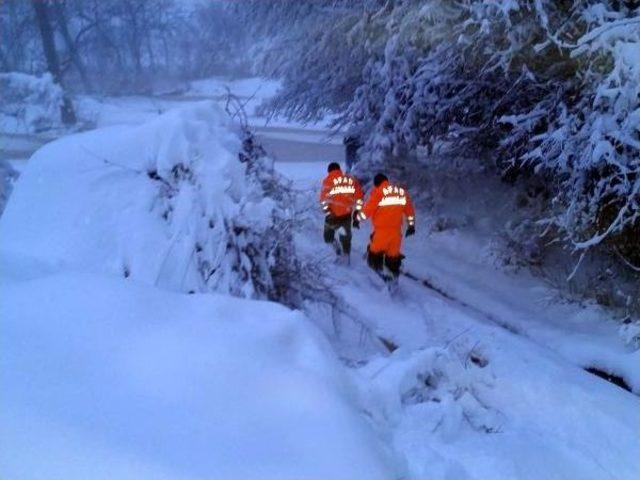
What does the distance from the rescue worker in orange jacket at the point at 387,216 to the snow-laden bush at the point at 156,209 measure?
2560 millimetres

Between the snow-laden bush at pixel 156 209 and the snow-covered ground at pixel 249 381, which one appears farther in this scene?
the snow-laden bush at pixel 156 209

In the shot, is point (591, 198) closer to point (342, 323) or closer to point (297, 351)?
point (342, 323)

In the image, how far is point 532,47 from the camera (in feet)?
26.7

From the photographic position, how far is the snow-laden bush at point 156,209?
5.05 m

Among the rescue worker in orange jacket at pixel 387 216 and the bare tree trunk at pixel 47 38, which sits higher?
the bare tree trunk at pixel 47 38

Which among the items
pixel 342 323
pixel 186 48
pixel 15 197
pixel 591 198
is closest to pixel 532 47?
pixel 591 198

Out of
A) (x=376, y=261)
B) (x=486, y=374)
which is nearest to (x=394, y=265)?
(x=376, y=261)

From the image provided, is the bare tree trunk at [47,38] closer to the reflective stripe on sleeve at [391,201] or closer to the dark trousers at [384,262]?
the dark trousers at [384,262]

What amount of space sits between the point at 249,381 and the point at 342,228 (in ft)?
23.9

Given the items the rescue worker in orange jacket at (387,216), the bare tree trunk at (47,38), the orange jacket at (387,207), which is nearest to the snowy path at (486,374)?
the rescue worker in orange jacket at (387,216)

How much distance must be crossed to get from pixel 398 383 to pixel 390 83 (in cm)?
791

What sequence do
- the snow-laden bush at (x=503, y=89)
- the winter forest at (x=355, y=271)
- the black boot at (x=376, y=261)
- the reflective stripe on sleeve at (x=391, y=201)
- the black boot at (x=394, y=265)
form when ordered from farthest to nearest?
the black boot at (x=376, y=261), the black boot at (x=394, y=265), the reflective stripe on sleeve at (x=391, y=201), the snow-laden bush at (x=503, y=89), the winter forest at (x=355, y=271)

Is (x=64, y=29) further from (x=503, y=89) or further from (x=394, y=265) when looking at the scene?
(x=394, y=265)

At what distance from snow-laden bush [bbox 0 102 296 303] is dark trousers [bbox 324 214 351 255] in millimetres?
3554
